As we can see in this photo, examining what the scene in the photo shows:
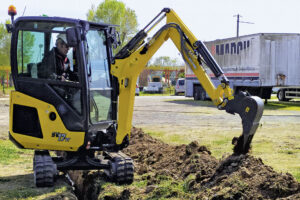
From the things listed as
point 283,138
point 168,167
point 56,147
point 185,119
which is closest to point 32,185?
point 56,147

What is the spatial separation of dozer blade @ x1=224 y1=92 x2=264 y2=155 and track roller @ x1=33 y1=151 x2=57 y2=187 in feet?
10.1

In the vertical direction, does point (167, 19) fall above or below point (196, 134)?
above

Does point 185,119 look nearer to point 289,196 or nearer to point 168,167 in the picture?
point 168,167

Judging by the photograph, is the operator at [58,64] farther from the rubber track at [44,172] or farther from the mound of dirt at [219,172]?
the mound of dirt at [219,172]

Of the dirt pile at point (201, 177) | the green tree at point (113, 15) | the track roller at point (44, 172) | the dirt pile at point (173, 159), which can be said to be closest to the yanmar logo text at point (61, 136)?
the track roller at point (44, 172)

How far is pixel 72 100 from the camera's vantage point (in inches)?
278

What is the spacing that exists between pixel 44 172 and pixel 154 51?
2.90 metres

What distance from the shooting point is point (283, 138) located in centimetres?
1200

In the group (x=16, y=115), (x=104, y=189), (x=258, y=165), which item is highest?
(x=16, y=115)

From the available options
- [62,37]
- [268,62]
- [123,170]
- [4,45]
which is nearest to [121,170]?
[123,170]

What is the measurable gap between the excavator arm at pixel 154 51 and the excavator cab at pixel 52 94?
1.63 feet

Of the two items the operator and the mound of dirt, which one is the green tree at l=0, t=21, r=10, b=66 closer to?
the mound of dirt

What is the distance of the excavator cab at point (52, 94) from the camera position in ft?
22.9

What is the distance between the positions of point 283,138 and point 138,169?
17.9ft
